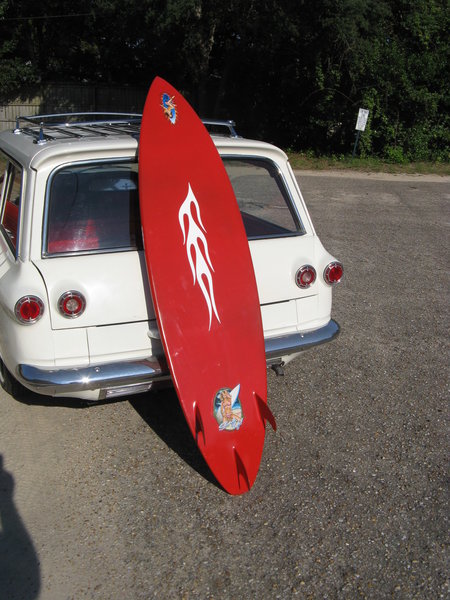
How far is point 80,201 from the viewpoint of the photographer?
150 inches

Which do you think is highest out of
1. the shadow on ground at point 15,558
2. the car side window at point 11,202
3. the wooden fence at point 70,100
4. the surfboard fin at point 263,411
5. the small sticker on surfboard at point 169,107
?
the small sticker on surfboard at point 169,107

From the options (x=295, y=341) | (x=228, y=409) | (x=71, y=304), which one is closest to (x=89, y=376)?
(x=71, y=304)

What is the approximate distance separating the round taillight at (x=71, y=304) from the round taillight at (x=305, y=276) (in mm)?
1378

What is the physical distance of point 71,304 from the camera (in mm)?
3432

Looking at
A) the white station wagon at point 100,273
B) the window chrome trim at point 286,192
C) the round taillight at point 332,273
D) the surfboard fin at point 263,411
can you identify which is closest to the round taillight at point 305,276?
the white station wagon at point 100,273

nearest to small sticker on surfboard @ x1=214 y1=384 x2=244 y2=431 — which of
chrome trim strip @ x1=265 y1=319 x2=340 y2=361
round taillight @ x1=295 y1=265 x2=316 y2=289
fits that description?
chrome trim strip @ x1=265 y1=319 x2=340 y2=361

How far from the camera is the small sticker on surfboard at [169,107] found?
389 centimetres

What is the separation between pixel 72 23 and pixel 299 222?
945 inches

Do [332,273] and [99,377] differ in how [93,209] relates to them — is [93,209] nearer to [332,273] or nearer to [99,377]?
[99,377]

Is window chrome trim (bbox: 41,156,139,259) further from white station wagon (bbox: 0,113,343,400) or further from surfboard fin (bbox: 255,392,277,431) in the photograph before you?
surfboard fin (bbox: 255,392,277,431)

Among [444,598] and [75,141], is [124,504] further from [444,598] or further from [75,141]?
[75,141]

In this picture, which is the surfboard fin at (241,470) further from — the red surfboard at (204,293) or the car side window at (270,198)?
the car side window at (270,198)

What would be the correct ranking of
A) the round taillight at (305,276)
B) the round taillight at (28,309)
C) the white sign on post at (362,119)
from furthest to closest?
the white sign on post at (362,119)
the round taillight at (305,276)
the round taillight at (28,309)

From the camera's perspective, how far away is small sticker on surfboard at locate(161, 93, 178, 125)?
389cm
